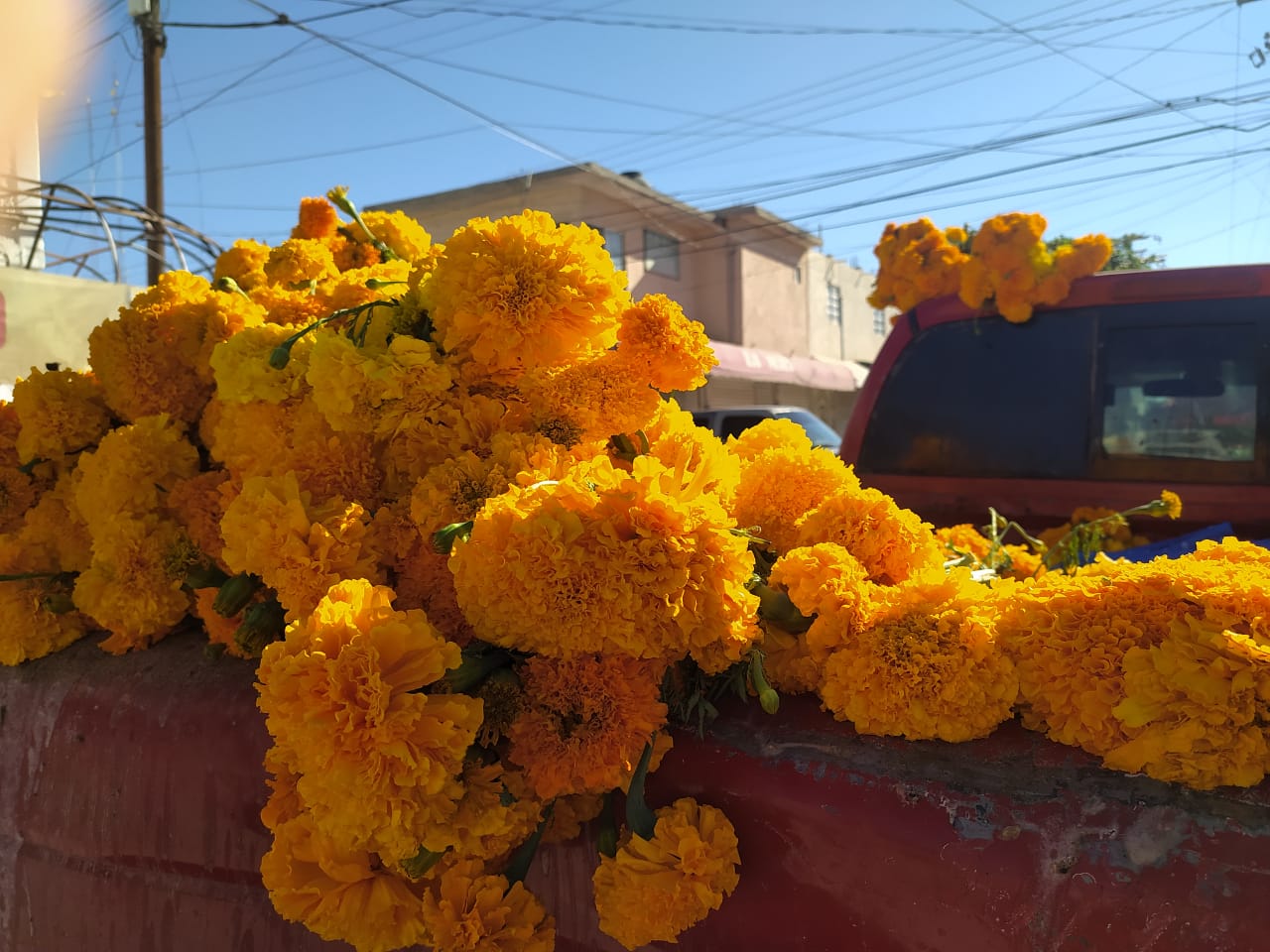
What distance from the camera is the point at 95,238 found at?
7734 mm

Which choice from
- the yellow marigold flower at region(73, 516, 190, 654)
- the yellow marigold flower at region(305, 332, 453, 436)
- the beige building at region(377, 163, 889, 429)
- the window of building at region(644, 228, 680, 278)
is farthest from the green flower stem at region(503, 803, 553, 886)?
the window of building at region(644, 228, 680, 278)

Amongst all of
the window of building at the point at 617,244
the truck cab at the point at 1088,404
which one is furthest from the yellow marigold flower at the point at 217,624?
the window of building at the point at 617,244

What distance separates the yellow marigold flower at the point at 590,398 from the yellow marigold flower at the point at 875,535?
361 millimetres

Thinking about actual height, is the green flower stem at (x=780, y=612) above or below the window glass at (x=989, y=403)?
below

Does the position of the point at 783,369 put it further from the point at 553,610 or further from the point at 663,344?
the point at 553,610

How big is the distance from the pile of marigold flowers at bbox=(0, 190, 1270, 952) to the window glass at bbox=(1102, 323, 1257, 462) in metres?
1.79

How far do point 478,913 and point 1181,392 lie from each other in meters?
2.82

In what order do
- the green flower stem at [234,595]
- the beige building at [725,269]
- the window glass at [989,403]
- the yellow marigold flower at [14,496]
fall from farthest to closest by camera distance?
the beige building at [725,269], the window glass at [989,403], the yellow marigold flower at [14,496], the green flower stem at [234,595]

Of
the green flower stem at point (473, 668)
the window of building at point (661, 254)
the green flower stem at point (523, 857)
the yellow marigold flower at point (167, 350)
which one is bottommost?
the green flower stem at point (523, 857)

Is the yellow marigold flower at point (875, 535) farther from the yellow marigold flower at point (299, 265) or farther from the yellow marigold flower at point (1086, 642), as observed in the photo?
the yellow marigold flower at point (299, 265)

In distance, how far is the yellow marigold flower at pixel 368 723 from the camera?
114cm

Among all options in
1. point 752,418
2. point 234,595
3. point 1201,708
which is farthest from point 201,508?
point 752,418

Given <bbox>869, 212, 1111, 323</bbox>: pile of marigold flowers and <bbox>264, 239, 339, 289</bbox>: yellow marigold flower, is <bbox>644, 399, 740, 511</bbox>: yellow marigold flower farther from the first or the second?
<bbox>869, 212, 1111, 323</bbox>: pile of marigold flowers

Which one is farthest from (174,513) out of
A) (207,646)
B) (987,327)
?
(987,327)
